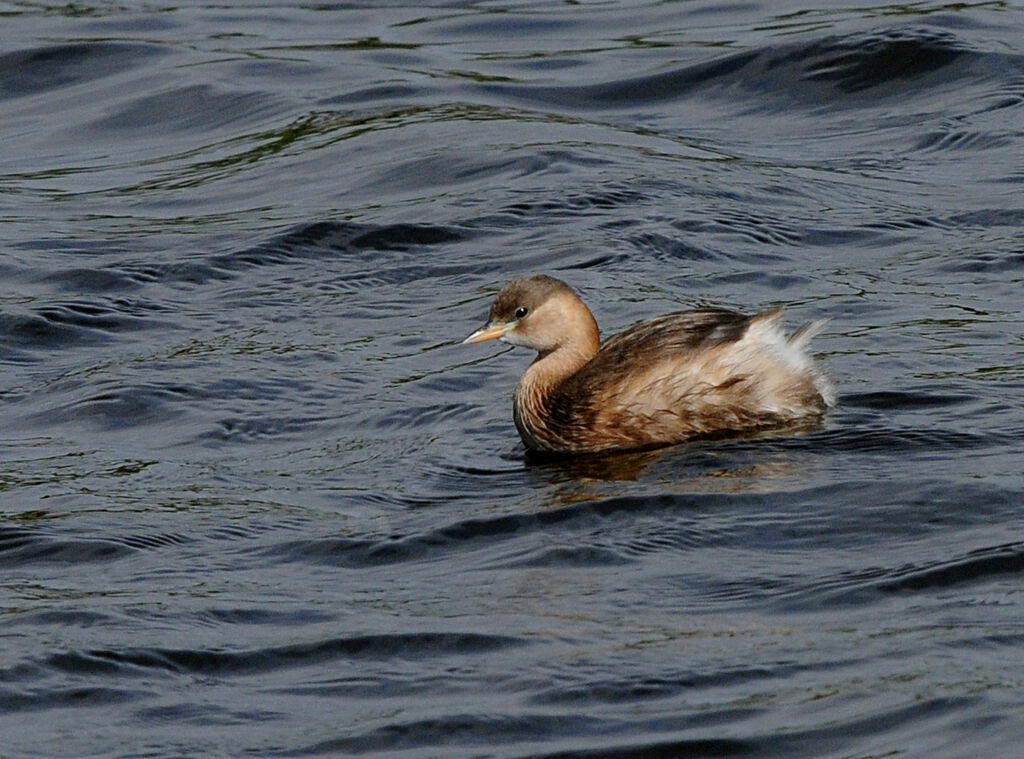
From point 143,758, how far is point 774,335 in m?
3.77

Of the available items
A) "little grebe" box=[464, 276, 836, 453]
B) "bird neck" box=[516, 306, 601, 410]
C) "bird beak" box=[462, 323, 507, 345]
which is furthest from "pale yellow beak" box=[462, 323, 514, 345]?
"little grebe" box=[464, 276, 836, 453]

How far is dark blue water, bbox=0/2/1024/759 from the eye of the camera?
5477 mm

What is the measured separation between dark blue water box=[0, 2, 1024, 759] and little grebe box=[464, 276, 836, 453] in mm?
181

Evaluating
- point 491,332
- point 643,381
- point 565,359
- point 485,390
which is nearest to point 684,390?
point 643,381

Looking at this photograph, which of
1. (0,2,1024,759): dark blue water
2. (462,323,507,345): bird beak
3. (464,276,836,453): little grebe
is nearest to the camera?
(0,2,1024,759): dark blue water

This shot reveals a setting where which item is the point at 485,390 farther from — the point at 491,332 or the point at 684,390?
the point at 684,390

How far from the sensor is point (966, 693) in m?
5.18

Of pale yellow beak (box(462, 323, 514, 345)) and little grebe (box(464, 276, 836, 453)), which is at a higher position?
pale yellow beak (box(462, 323, 514, 345))

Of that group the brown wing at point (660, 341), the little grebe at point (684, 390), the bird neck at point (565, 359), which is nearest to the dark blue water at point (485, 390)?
the little grebe at point (684, 390)

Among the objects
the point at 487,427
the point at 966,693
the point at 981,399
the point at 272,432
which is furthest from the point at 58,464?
the point at 966,693

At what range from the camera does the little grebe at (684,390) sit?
26.5 feet

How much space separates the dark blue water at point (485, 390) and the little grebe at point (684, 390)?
181mm

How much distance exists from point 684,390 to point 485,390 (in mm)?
1311

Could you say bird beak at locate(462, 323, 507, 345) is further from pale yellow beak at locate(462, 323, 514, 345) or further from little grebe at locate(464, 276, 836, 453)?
little grebe at locate(464, 276, 836, 453)
